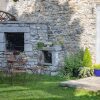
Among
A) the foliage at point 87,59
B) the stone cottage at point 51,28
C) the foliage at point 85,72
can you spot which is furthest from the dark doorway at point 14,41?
the foliage at point 85,72

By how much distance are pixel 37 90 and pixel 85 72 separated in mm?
2651

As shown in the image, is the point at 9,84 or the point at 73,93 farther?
the point at 9,84

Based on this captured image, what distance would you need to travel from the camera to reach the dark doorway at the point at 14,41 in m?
15.5

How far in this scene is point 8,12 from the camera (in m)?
16.1

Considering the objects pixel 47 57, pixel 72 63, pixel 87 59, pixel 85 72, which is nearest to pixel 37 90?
pixel 85 72

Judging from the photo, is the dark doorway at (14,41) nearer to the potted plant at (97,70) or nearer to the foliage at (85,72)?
the foliage at (85,72)

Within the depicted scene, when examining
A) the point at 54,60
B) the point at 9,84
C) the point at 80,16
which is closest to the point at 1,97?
the point at 9,84

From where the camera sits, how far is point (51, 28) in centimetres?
1498

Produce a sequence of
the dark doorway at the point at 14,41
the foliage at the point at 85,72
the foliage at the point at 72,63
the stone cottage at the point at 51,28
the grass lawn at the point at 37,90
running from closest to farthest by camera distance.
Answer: the grass lawn at the point at 37,90, the foliage at the point at 85,72, the foliage at the point at 72,63, the stone cottage at the point at 51,28, the dark doorway at the point at 14,41

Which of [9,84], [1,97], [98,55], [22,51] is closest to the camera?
[1,97]

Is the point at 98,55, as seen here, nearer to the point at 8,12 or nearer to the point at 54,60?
the point at 54,60

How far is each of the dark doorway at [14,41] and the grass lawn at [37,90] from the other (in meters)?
2.24

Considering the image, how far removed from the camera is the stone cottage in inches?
562

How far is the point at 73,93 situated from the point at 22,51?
4.94m
